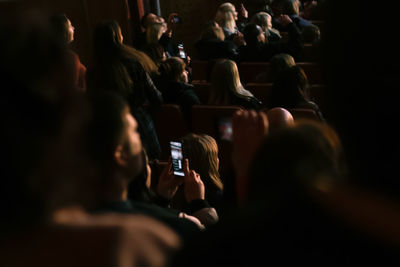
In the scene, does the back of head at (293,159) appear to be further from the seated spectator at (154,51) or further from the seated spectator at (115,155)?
the seated spectator at (154,51)

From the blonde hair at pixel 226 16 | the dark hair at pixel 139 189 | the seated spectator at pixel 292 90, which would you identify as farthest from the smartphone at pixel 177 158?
the blonde hair at pixel 226 16

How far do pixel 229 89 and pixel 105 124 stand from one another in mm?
2480

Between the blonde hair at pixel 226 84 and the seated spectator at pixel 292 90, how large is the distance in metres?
0.41

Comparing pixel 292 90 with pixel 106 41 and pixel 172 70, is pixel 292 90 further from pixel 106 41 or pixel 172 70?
pixel 106 41

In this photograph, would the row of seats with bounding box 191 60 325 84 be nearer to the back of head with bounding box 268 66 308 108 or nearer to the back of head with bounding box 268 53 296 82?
the back of head with bounding box 268 53 296 82

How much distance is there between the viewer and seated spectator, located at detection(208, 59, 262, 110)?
3652 millimetres

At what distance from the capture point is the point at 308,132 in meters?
0.87

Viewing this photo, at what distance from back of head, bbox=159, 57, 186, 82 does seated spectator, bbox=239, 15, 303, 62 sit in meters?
1.73

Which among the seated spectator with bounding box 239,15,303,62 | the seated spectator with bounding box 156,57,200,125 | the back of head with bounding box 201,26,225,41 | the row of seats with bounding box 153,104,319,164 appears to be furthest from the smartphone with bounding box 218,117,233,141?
the back of head with bounding box 201,26,225,41

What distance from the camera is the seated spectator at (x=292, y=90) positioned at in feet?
10.6

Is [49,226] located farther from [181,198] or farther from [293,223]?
[181,198]

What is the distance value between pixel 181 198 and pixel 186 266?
6.04ft

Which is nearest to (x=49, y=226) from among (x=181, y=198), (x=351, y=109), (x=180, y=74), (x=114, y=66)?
(x=351, y=109)

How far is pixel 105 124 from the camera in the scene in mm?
1289
